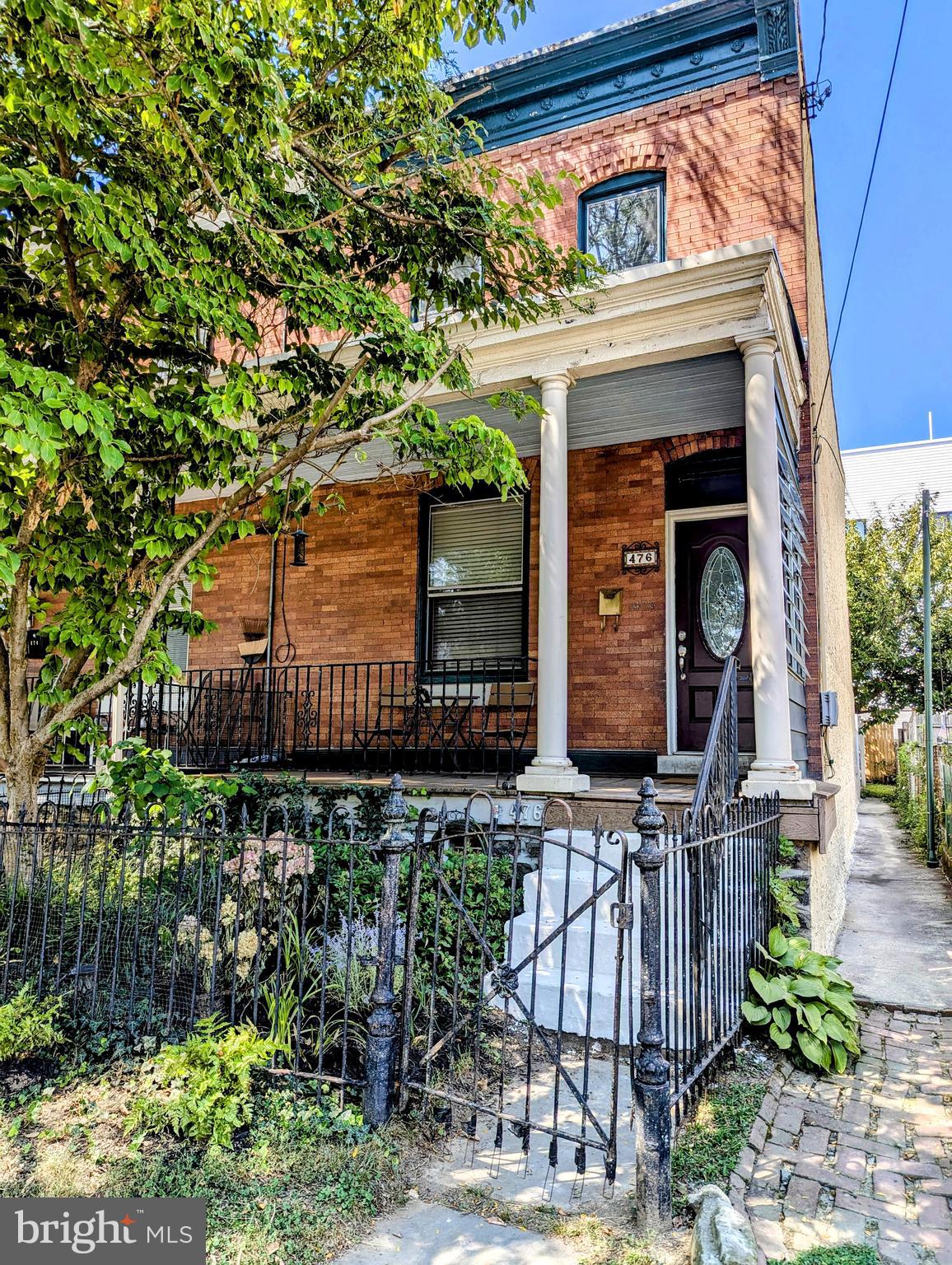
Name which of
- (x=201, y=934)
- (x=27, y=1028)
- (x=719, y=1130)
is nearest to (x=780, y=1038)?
(x=719, y=1130)

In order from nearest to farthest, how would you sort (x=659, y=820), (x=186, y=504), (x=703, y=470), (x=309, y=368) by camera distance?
(x=659, y=820), (x=309, y=368), (x=703, y=470), (x=186, y=504)

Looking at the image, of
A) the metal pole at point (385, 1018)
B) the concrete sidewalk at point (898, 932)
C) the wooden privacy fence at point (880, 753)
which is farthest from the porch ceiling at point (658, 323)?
the wooden privacy fence at point (880, 753)

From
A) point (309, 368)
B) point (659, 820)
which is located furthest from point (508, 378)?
point (659, 820)

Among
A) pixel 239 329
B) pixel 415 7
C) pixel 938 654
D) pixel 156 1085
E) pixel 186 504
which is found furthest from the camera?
pixel 938 654

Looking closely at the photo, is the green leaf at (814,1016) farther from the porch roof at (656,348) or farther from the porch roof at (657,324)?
the porch roof at (657,324)

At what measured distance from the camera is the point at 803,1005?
4.14 meters

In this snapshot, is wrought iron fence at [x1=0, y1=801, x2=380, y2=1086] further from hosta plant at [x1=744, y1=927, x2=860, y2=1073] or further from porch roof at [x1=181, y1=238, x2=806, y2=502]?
porch roof at [x1=181, y1=238, x2=806, y2=502]

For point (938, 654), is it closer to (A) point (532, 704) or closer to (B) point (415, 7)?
(A) point (532, 704)

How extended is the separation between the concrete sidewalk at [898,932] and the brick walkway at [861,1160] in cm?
104

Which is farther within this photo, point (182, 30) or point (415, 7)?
point (415, 7)

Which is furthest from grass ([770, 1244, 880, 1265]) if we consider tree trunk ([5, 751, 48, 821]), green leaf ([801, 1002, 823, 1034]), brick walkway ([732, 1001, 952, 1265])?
tree trunk ([5, 751, 48, 821])

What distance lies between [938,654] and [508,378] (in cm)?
1423

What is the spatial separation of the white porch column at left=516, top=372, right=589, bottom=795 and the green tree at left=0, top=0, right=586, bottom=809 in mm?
741

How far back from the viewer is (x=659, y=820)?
9.44 feet
